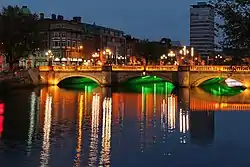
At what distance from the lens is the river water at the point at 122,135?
68.8ft

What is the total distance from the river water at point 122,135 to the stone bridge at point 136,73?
2310 cm

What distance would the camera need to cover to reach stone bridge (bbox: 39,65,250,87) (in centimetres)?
6831

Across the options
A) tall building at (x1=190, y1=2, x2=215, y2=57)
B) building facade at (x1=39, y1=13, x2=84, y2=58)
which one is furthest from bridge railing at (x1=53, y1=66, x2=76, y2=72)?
tall building at (x1=190, y1=2, x2=215, y2=57)

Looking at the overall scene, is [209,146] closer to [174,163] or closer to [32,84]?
[174,163]

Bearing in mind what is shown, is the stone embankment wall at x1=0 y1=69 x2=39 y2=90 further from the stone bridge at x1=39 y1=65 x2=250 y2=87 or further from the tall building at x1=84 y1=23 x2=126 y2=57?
the tall building at x1=84 y1=23 x2=126 y2=57

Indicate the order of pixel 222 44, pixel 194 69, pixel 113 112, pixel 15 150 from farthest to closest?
1. pixel 194 69
2. pixel 113 112
3. pixel 15 150
4. pixel 222 44

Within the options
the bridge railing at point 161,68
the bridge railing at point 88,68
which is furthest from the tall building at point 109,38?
the bridge railing at point 161,68

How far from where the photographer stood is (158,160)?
20938 mm

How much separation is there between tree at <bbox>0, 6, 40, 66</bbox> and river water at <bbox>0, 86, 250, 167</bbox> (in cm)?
2303

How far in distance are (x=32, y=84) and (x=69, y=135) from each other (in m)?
47.7

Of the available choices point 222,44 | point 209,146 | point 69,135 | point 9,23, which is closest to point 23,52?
point 9,23

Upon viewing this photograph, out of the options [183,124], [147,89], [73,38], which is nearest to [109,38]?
[73,38]

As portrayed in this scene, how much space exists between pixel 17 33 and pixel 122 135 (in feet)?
142

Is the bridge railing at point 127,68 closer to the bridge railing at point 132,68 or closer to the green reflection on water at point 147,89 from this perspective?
the bridge railing at point 132,68
